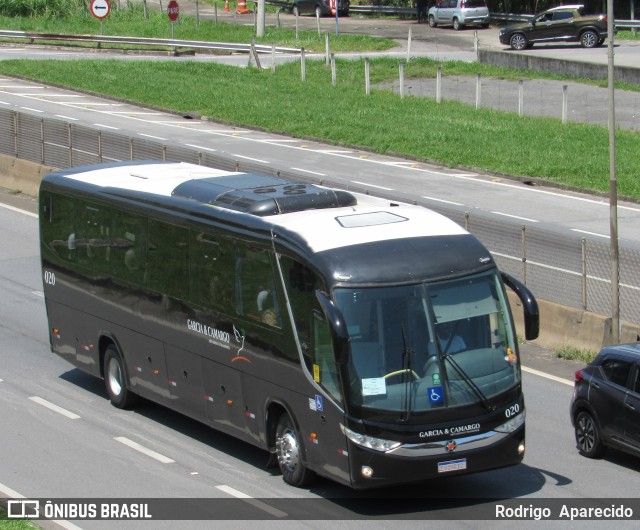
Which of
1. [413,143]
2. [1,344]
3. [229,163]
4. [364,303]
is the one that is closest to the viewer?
[364,303]

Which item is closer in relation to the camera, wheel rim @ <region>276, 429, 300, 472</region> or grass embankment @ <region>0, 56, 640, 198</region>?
wheel rim @ <region>276, 429, 300, 472</region>

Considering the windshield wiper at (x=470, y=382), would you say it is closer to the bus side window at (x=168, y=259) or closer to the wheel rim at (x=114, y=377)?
the bus side window at (x=168, y=259)

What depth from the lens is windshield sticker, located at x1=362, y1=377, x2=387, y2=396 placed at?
12.0 metres

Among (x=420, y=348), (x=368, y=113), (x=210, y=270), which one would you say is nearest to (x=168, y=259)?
(x=210, y=270)

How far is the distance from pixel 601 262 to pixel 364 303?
8361 mm

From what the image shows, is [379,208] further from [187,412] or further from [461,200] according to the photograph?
[461,200]

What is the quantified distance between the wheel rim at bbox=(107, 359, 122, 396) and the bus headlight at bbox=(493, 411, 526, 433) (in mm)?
6238

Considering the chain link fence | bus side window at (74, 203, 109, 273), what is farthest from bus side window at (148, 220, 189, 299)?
the chain link fence

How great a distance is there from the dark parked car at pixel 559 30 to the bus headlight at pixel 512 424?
48.5 meters

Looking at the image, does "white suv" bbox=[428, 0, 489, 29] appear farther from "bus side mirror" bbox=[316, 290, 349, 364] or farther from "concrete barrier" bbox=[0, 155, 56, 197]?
"bus side mirror" bbox=[316, 290, 349, 364]

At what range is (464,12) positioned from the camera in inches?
2761

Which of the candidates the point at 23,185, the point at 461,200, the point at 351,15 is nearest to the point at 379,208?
the point at 461,200

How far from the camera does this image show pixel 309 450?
12.8 metres

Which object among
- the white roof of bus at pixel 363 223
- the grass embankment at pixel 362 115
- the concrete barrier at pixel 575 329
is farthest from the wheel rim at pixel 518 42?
the white roof of bus at pixel 363 223
